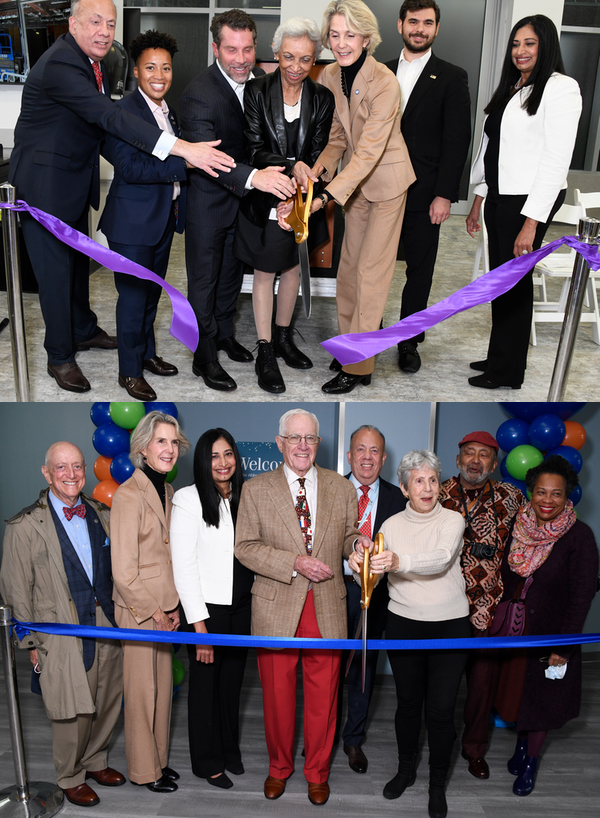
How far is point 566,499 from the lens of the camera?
2.72 meters

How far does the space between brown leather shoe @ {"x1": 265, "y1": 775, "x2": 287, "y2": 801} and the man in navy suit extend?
6.13ft

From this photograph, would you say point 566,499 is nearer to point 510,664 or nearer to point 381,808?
point 510,664

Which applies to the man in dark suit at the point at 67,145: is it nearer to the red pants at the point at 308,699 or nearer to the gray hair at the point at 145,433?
the gray hair at the point at 145,433

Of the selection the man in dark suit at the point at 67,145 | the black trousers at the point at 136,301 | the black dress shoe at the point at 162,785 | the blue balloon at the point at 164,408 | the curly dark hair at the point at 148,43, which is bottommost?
the black dress shoe at the point at 162,785

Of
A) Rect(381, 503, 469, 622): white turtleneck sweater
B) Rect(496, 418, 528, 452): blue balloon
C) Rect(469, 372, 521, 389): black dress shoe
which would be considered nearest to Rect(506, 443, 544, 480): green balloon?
Rect(496, 418, 528, 452): blue balloon

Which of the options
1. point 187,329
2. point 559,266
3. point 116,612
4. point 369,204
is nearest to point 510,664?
point 116,612

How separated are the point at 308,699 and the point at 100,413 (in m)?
1.27

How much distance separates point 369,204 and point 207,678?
240 cm

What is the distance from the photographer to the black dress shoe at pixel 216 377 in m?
4.00

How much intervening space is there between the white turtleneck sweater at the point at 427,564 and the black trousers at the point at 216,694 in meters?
0.57

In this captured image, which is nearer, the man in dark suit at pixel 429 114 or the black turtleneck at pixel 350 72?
the black turtleneck at pixel 350 72

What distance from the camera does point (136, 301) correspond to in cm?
377

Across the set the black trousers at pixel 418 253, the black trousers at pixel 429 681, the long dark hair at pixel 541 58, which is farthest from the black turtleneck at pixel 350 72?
the black trousers at pixel 429 681

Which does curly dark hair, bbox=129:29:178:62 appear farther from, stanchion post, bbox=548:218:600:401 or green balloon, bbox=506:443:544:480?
green balloon, bbox=506:443:544:480
